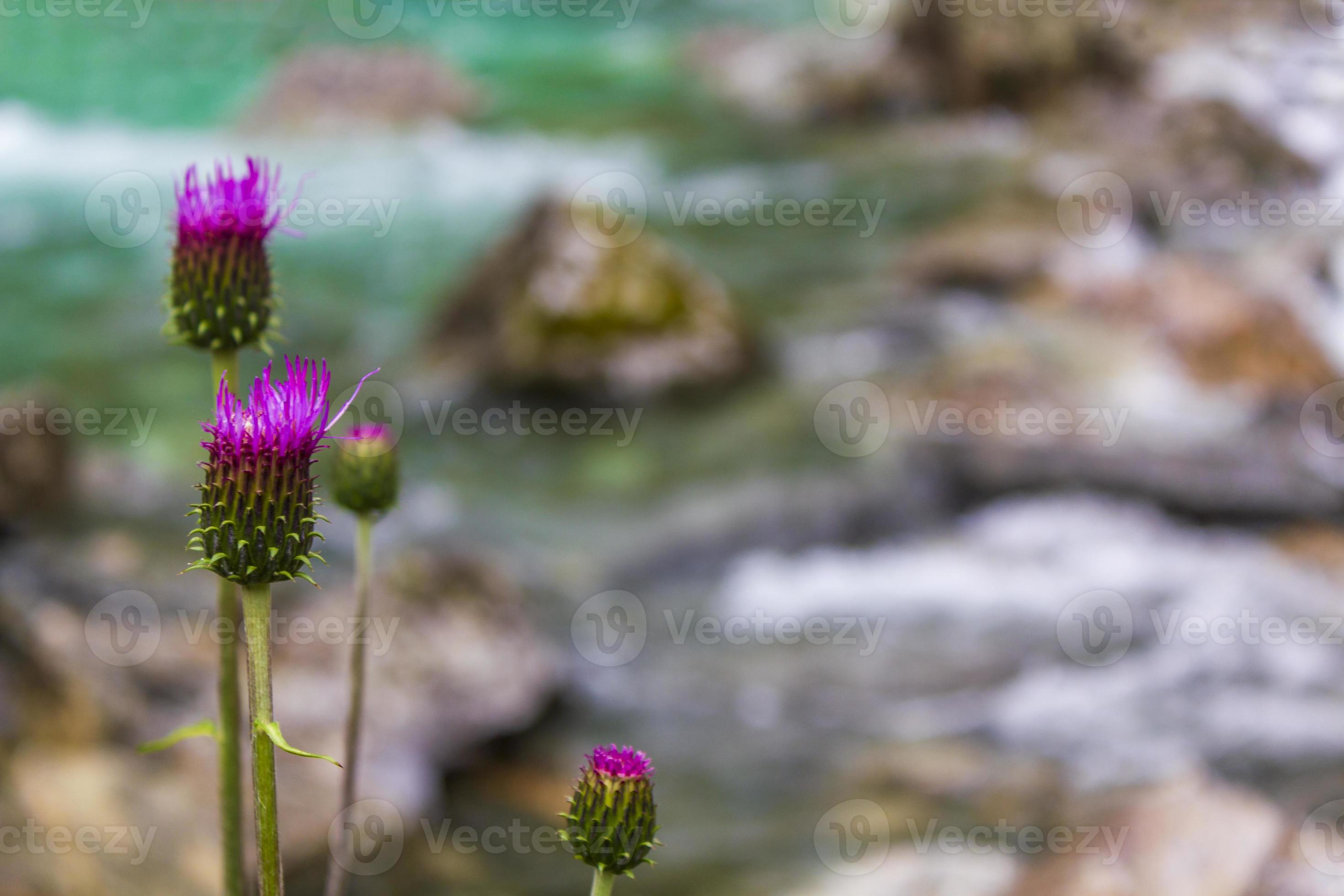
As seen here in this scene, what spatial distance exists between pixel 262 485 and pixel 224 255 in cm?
60

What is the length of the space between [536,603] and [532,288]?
6.98 feet

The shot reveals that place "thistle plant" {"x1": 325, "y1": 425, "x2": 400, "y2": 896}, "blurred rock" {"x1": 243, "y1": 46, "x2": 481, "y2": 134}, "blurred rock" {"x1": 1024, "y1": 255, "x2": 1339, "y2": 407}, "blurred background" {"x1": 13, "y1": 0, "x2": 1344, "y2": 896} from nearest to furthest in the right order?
"thistle plant" {"x1": 325, "y1": 425, "x2": 400, "y2": 896}
"blurred background" {"x1": 13, "y1": 0, "x2": 1344, "y2": 896}
"blurred rock" {"x1": 1024, "y1": 255, "x2": 1339, "y2": 407}
"blurred rock" {"x1": 243, "y1": 46, "x2": 481, "y2": 134}

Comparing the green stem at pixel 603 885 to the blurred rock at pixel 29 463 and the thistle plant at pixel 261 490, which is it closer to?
the thistle plant at pixel 261 490

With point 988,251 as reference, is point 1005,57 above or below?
above

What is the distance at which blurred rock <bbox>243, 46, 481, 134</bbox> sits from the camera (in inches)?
352

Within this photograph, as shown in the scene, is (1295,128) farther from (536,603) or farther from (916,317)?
(536,603)

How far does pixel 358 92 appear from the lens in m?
9.27

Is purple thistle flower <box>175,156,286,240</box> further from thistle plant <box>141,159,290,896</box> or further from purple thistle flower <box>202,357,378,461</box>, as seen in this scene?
purple thistle flower <box>202,357,378,461</box>

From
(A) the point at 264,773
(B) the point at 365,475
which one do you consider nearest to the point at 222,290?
(B) the point at 365,475

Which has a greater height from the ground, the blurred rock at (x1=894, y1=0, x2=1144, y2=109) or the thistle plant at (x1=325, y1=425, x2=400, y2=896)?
the blurred rock at (x1=894, y1=0, x2=1144, y2=109)

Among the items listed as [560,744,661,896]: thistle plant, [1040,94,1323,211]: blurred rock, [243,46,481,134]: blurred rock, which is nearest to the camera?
[560,744,661,896]: thistle plant

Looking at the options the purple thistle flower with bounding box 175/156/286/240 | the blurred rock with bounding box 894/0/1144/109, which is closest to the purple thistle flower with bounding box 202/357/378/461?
the purple thistle flower with bounding box 175/156/286/240

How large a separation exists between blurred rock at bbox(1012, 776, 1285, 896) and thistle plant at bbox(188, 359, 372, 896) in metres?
2.60

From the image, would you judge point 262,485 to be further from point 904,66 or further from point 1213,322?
point 904,66
